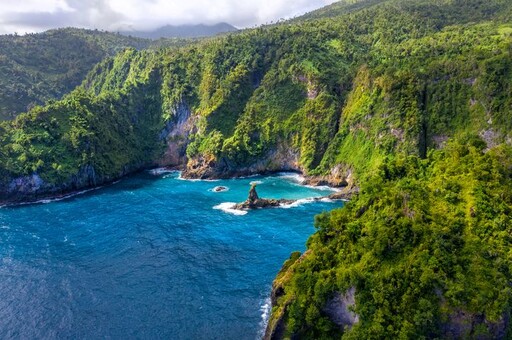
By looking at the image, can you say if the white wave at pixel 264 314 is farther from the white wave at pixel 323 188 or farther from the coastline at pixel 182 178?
the white wave at pixel 323 188

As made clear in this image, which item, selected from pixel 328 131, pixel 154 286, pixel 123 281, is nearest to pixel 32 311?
pixel 123 281

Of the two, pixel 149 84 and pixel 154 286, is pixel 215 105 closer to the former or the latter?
pixel 149 84

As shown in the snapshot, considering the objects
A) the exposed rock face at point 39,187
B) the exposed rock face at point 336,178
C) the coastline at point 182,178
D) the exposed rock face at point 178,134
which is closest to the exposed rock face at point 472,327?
the coastline at point 182,178

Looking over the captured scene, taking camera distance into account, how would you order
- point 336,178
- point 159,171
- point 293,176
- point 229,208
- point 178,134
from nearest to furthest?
point 229,208 < point 336,178 < point 293,176 < point 159,171 < point 178,134

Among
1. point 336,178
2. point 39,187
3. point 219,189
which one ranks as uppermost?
point 39,187

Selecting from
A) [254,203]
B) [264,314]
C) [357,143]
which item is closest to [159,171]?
[254,203]

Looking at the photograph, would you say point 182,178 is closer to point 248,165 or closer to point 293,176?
point 248,165
